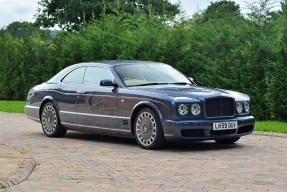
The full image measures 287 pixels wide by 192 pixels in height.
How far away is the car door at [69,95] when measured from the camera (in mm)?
15402

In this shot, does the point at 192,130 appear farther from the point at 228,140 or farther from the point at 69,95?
the point at 69,95

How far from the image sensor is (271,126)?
17.6 m

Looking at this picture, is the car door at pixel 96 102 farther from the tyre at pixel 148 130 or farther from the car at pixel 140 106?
the tyre at pixel 148 130

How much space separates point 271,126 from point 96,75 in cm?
475

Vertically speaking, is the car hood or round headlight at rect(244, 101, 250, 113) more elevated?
the car hood

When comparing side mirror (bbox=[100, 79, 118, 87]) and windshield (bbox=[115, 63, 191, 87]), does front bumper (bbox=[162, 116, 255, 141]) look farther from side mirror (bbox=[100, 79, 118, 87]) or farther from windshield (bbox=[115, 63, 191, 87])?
side mirror (bbox=[100, 79, 118, 87])

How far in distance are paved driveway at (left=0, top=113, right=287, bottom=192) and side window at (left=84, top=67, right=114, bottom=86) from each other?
1203mm

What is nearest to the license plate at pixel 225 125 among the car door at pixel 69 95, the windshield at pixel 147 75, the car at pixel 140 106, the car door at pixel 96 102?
the car at pixel 140 106

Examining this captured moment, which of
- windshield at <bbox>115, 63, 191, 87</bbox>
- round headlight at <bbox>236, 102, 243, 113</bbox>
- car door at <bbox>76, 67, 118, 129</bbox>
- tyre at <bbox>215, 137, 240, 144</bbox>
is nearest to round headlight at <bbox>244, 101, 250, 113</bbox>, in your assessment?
round headlight at <bbox>236, 102, 243, 113</bbox>

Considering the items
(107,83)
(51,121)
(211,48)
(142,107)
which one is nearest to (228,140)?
(142,107)

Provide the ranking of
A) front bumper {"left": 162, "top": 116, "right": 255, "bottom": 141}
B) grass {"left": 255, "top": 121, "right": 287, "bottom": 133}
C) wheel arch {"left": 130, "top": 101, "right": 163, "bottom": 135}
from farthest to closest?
grass {"left": 255, "top": 121, "right": 287, "bottom": 133} < wheel arch {"left": 130, "top": 101, "right": 163, "bottom": 135} < front bumper {"left": 162, "top": 116, "right": 255, "bottom": 141}

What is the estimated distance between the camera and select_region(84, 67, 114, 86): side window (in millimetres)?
14831

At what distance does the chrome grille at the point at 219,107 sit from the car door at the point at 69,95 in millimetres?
3217

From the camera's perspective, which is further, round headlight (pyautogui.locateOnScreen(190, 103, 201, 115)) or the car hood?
the car hood
